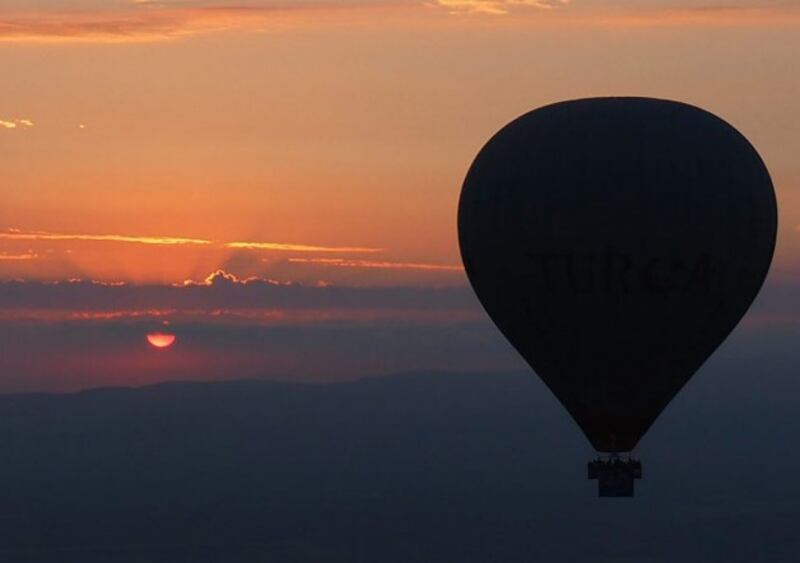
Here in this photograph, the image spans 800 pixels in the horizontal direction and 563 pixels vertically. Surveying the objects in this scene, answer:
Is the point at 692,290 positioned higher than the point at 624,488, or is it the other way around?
the point at 692,290

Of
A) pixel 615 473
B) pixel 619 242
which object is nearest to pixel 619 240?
pixel 619 242

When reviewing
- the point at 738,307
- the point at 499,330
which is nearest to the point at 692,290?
the point at 738,307

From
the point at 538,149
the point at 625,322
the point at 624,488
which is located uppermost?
the point at 538,149

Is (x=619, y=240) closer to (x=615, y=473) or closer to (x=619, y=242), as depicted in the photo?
(x=619, y=242)

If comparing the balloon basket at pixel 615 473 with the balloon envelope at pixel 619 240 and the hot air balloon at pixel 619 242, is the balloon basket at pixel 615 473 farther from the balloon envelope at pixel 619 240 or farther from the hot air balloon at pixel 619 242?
the balloon envelope at pixel 619 240

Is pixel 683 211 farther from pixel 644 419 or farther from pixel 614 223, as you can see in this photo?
pixel 644 419

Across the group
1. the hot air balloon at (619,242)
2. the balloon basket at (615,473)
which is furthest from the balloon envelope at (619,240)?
the balloon basket at (615,473)
